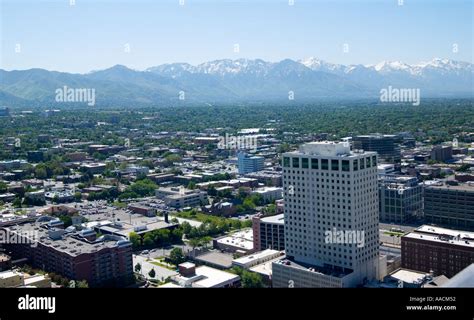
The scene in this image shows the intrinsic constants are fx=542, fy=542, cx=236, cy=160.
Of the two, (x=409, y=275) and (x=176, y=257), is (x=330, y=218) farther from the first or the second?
(x=176, y=257)

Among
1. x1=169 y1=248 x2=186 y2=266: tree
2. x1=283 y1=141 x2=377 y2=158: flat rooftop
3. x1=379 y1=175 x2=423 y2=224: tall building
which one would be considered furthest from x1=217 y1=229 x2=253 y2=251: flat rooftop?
x1=379 y1=175 x2=423 y2=224: tall building

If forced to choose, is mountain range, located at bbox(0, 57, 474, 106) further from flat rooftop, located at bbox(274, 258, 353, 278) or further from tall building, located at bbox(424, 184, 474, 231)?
flat rooftop, located at bbox(274, 258, 353, 278)

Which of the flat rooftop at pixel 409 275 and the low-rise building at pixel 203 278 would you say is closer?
the flat rooftop at pixel 409 275

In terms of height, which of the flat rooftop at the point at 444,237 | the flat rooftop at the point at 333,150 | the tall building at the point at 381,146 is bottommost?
the flat rooftop at the point at 444,237

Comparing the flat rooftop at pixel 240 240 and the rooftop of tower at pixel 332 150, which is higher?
the rooftop of tower at pixel 332 150

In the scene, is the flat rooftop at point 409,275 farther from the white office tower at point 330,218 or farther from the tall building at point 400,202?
the tall building at point 400,202

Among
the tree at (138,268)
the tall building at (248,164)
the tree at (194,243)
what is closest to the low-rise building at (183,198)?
the tree at (194,243)

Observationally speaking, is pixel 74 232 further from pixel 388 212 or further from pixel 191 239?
pixel 388 212
